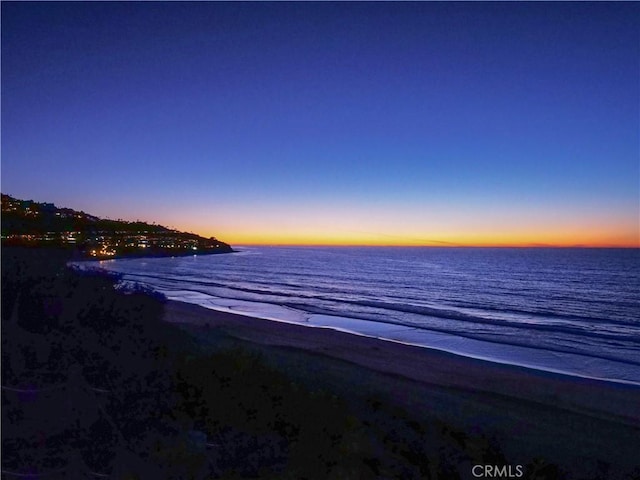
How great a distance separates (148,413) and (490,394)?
9.64m

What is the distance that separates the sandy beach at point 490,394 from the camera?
28.3ft

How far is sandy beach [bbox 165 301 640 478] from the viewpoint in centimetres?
864

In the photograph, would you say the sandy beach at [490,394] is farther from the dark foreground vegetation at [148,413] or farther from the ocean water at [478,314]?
the ocean water at [478,314]

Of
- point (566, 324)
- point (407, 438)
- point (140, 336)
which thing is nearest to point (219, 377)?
point (140, 336)

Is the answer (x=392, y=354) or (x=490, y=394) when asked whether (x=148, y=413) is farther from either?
(x=392, y=354)

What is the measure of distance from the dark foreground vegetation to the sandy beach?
52.2 inches

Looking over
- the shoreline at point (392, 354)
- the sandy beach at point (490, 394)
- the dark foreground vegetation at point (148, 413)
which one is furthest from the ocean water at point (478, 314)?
the dark foreground vegetation at point (148, 413)

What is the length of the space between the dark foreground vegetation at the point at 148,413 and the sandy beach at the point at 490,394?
1326 millimetres

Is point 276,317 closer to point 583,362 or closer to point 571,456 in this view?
point 583,362

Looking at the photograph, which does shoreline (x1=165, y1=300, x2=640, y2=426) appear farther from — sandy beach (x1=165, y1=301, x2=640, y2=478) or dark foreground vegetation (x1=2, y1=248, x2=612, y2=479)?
dark foreground vegetation (x1=2, y1=248, x2=612, y2=479)

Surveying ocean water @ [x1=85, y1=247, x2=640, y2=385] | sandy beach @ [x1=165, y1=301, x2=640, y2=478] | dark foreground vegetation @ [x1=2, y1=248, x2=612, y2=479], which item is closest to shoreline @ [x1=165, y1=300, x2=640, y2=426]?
sandy beach @ [x1=165, y1=301, x2=640, y2=478]

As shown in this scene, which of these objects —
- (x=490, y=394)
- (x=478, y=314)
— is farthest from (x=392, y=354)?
(x=478, y=314)

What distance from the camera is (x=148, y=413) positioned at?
5.07m

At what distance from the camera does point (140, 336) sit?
6.64 m
